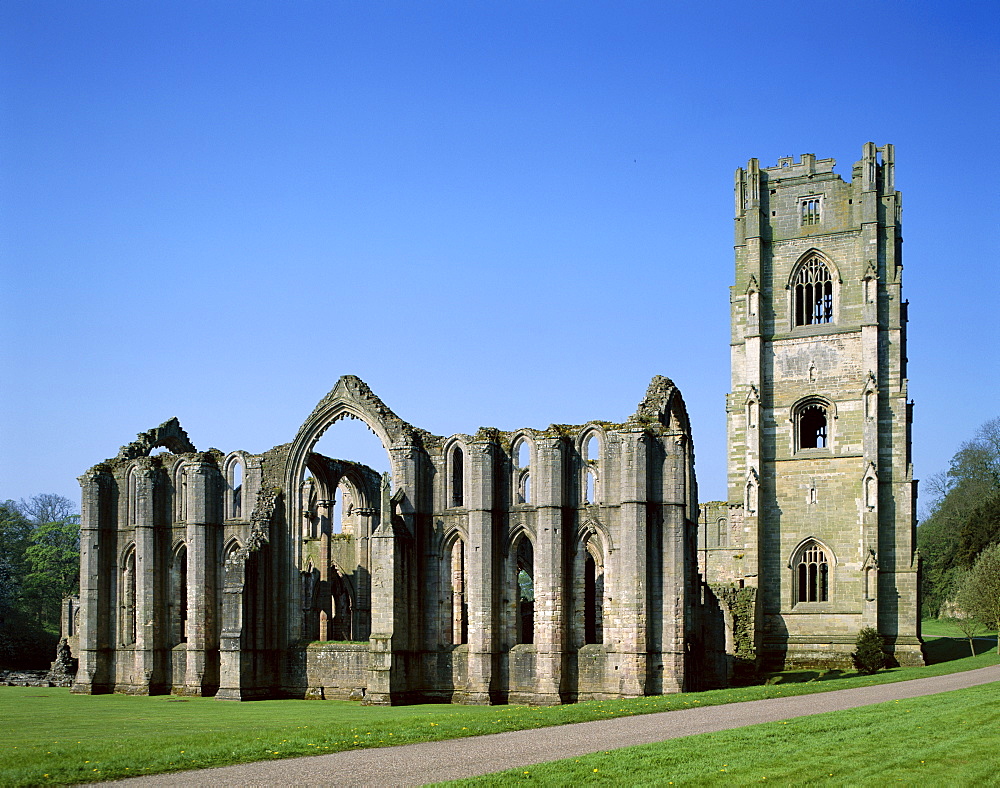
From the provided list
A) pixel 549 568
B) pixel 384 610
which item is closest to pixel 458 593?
pixel 384 610

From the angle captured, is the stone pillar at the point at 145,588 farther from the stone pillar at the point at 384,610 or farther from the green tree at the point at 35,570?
the green tree at the point at 35,570

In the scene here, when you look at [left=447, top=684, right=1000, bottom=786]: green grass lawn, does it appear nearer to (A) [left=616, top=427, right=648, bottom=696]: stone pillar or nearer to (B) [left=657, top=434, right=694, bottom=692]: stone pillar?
(B) [left=657, top=434, right=694, bottom=692]: stone pillar

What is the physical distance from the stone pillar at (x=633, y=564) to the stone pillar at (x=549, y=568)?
1.77 metres

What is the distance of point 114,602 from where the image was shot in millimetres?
40156

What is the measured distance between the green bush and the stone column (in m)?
28.2

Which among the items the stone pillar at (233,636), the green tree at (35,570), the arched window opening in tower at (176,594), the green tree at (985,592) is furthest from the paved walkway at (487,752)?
the green tree at (35,570)

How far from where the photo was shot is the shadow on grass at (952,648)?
47938 mm

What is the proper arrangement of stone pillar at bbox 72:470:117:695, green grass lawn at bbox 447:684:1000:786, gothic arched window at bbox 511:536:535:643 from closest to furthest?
1. green grass lawn at bbox 447:684:1000:786
2. gothic arched window at bbox 511:536:535:643
3. stone pillar at bbox 72:470:117:695

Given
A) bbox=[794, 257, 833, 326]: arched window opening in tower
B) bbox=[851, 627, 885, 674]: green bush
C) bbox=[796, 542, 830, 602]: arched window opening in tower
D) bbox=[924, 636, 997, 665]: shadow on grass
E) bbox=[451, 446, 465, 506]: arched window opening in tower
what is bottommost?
bbox=[924, 636, 997, 665]: shadow on grass

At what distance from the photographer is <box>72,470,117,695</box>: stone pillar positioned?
39.2m

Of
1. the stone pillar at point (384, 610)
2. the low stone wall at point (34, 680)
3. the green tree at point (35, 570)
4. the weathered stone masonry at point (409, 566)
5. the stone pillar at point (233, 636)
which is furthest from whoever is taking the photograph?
the green tree at point (35, 570)

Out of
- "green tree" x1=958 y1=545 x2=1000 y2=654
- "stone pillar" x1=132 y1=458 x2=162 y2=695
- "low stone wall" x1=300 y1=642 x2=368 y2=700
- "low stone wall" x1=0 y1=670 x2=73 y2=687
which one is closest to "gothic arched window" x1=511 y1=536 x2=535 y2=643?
"low stone wall" x1=300 y1=642 x2=368 y2=700

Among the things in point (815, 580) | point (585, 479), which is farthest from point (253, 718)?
point (815, 580)

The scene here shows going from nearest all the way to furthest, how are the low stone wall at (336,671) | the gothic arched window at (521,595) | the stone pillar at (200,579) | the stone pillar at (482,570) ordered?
1. the stone pillar at (482,570)
2. the gothic arched window at (521,595)
3. the low stone wall at (336,671)
4. the stone pillar at (200,579)
